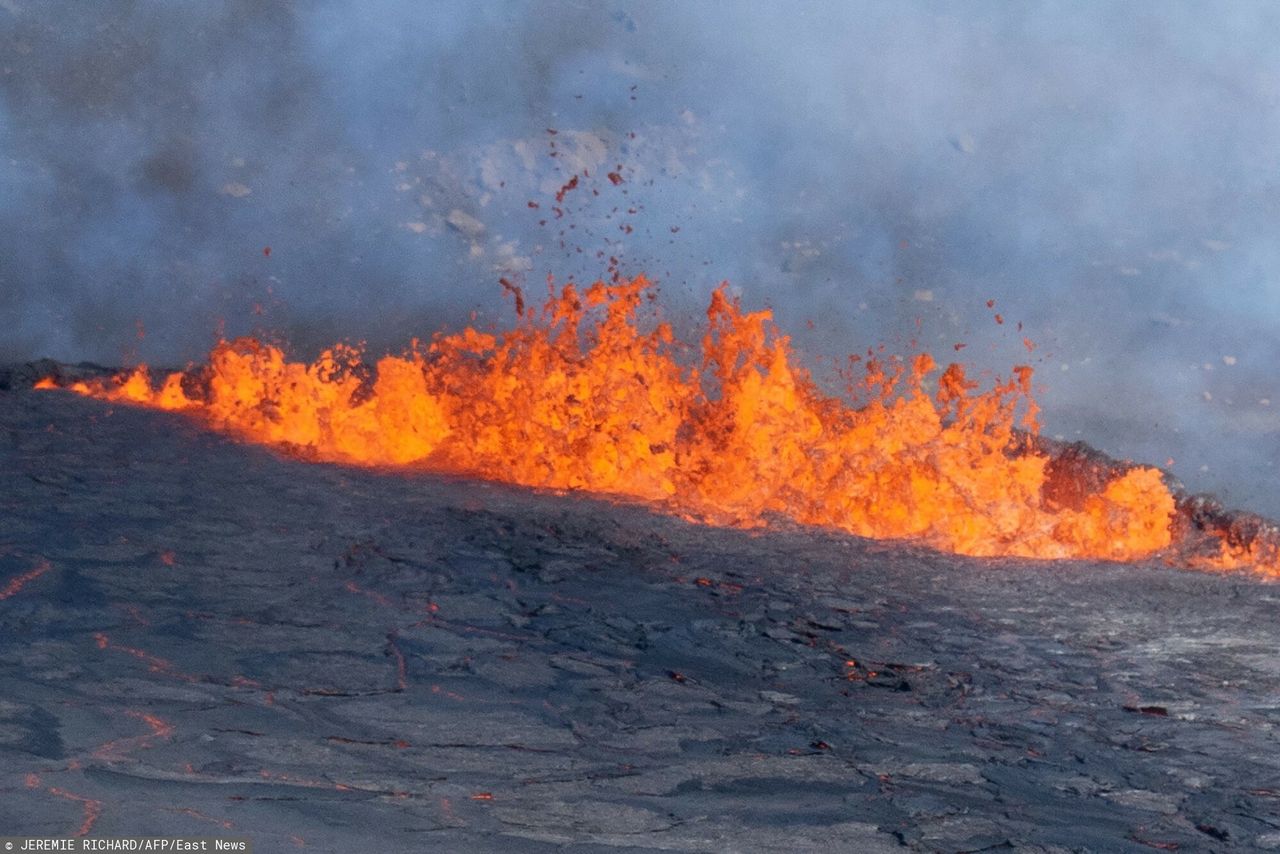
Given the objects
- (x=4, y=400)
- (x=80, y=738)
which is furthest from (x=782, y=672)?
(x=4, y=400)

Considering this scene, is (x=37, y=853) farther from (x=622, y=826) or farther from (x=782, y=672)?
(x=782, y=672)

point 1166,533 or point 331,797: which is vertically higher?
point 1166,533

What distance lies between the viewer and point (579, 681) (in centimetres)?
484

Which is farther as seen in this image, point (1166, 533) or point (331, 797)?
point (1166, 533)

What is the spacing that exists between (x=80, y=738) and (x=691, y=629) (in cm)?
271

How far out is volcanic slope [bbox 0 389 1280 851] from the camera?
347cm

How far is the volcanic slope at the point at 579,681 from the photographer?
11.4ft

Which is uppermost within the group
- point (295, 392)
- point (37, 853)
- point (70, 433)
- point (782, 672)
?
point (295, 392)

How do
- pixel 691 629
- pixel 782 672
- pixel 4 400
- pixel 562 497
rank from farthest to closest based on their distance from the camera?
pixel 4 400, pixel 562 497, pixel 691 629, pixel 782 672

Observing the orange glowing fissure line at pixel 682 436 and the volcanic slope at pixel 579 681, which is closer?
the volcanic slope at pixel 579 681

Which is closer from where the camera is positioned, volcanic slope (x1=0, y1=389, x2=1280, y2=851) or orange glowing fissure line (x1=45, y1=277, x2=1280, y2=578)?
volcanic slope (x1=0, y1=389, x2=1280, y2=851)

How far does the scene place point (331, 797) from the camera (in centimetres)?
343

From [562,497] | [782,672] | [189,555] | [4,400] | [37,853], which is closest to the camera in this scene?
[37,853]

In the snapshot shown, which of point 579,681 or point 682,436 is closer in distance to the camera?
point 579,681
